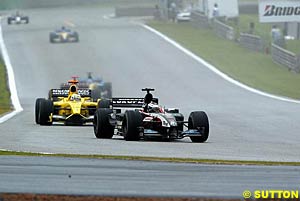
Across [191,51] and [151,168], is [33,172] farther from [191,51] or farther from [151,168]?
[191,51]

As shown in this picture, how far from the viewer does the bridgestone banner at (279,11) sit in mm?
56438

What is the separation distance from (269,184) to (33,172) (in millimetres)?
3150

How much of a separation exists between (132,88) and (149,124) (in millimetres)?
25408

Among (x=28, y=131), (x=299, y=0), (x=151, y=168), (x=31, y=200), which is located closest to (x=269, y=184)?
(x=151, y=168)

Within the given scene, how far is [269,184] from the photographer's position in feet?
42.8

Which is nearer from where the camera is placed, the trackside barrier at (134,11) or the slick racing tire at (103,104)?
the slick racing tire at (103,104)

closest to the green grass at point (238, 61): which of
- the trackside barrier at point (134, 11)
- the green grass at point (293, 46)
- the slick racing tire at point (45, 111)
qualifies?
the green grass at point (293, 46)

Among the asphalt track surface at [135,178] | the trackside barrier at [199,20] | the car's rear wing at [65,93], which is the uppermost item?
the asphalt track surface at [135,178]

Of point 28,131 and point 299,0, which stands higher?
point 28,131

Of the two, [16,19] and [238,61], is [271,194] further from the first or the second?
[16,19]

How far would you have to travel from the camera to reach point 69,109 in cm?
2705

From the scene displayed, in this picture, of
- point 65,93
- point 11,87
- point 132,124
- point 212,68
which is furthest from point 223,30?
point 132,124

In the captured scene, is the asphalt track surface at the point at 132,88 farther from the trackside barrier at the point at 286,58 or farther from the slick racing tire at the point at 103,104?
the trackside barrier at the point at 286,58

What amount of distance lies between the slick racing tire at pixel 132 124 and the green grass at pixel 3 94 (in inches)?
530
